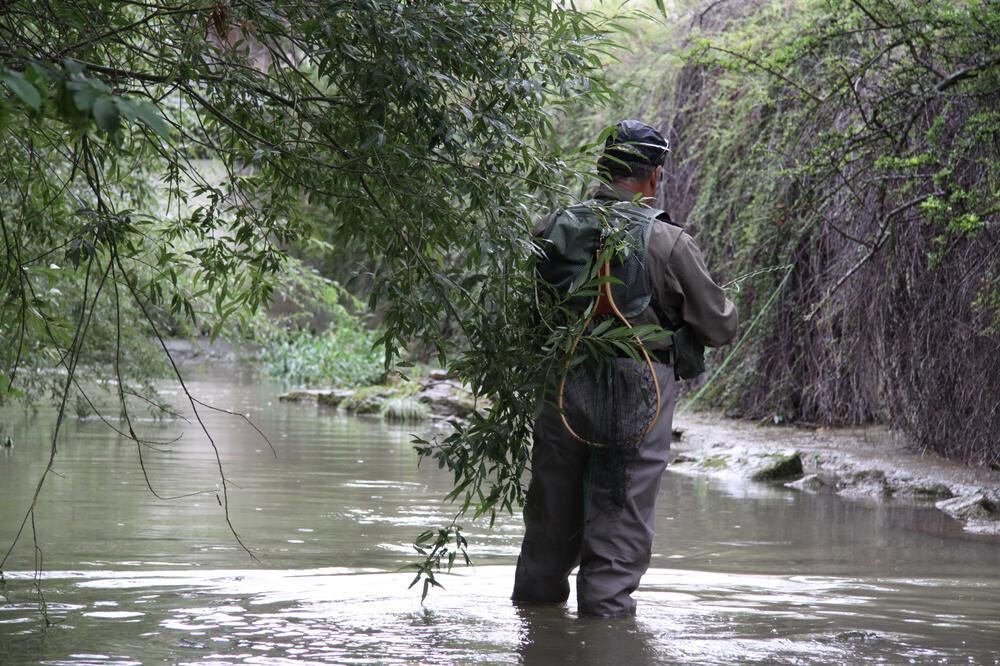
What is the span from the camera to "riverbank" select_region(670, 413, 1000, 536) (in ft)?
26.6

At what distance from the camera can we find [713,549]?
6.72m

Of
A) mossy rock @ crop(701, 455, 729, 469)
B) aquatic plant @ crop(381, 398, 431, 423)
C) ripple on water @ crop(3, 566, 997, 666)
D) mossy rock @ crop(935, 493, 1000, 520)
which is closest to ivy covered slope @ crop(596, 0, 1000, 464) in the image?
mossy rock @ crop(935, 493, 1000, 520)

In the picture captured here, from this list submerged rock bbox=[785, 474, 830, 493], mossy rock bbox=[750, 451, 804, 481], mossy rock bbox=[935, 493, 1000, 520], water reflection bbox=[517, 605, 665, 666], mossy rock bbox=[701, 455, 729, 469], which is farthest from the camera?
mossy rock bbox=[701, 455, 729, 469]

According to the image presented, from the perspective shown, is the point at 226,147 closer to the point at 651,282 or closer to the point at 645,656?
the point at 651,282

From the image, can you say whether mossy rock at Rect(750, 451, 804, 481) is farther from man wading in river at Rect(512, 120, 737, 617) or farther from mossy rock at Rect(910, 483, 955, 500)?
man wading in river at Rect(512, 120, 737, 617)

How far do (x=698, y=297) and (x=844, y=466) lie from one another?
5.46 meters

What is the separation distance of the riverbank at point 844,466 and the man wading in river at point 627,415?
11.4ft

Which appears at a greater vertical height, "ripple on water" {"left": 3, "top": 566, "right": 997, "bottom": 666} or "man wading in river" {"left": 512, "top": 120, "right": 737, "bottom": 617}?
"man wading in river" {"left": 512, "top": 120, "right": 737, "bottom": 617}

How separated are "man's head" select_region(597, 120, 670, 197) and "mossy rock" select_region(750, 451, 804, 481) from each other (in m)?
5.28

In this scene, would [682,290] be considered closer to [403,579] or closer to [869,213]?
[403,579]

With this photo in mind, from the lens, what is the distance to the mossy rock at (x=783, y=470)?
31.7ft

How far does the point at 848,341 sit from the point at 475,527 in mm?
3524

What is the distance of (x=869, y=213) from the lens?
8781 mm

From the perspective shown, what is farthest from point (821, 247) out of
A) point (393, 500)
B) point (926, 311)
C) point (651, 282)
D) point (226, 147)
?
point (226, 147)
